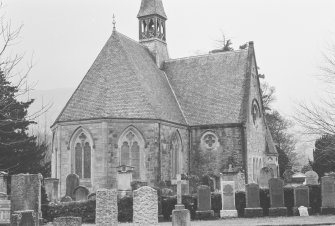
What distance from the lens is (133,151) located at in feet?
101

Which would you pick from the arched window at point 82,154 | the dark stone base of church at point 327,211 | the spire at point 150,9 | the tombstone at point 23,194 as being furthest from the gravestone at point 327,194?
the spire at point 150,9

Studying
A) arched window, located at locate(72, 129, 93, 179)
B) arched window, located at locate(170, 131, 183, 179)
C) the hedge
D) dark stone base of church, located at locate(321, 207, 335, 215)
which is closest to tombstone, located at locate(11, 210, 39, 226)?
the hedge

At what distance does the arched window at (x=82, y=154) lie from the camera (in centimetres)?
3052

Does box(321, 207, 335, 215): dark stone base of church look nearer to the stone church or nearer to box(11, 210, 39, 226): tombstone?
the stone church

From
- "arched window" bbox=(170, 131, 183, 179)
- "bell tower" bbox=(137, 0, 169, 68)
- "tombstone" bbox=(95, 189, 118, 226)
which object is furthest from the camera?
"bell tower" bbox=(137, 0, 169, 68)

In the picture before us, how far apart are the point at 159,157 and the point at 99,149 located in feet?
11.3

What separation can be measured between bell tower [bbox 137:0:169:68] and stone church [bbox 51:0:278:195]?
0.07 meters

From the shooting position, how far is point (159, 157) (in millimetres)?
30797

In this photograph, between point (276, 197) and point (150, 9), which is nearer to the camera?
point (276, 197)

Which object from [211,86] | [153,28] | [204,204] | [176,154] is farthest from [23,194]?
[153,28]

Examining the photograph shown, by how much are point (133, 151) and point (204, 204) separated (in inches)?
391

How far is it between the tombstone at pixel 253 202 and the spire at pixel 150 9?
20708 millimetres

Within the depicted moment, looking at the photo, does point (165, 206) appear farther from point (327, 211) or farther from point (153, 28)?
point (153, 28)

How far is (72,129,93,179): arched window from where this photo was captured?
30.5m
